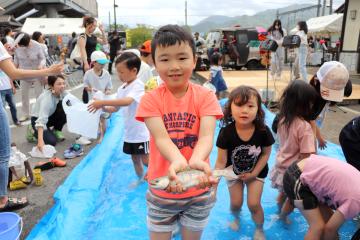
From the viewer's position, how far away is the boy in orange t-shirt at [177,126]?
1569 millimetres

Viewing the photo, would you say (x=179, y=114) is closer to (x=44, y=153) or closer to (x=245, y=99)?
(x=245, y=99)

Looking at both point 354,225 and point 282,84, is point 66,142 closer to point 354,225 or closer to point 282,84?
point 354,225

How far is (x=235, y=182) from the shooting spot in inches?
104

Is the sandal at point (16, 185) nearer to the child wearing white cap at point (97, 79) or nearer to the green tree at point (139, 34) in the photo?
the child wearing white cap at point (97, 79)

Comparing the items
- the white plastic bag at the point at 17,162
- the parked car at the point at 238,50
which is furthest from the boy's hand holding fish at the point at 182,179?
the parked car at the point at 238,50

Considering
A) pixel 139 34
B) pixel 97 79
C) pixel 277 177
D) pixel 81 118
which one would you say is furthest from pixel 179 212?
pixel 139 34

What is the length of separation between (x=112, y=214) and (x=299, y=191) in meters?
1.68

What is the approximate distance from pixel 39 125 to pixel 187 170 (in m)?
3.81

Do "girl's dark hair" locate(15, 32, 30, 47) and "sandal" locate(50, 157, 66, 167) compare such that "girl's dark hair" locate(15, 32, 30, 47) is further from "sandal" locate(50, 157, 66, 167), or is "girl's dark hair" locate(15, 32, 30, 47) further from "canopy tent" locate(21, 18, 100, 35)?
"canopy tent" locate(21, 18, 100, 35)

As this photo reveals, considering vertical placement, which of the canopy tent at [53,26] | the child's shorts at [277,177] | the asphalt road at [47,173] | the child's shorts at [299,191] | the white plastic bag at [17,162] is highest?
the canopy tent at [53,26]

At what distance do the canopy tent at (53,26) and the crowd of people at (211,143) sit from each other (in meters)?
19.5

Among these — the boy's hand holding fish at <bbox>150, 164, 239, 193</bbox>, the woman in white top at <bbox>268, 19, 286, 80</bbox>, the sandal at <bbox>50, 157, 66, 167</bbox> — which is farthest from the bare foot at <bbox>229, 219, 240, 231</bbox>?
the woman in white top at <bbox>268, 19, 286, 80</bbox>

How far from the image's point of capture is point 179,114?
1.70 m

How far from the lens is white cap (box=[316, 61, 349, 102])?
2652 millimetres
